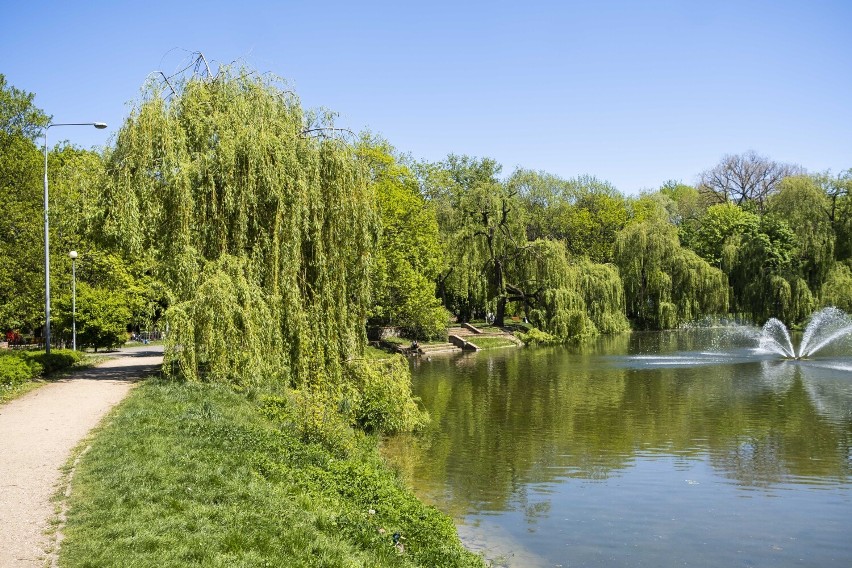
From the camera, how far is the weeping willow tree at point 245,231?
731 inches

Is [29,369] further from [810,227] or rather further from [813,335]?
[810,227]

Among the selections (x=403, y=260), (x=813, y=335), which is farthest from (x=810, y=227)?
(x=403, y=260)

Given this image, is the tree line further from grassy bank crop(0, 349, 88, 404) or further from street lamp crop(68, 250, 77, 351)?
grassy bank crop(0, 349, 88, 404)

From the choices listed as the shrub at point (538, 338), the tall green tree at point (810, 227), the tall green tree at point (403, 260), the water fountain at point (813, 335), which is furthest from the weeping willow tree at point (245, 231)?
the tall green tree at point (810, 227)

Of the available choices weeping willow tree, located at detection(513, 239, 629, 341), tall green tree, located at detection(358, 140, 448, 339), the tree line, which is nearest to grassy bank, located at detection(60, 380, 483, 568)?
the tree line

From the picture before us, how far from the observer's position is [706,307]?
5750 centimetres

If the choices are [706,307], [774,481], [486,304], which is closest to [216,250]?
[774,481]

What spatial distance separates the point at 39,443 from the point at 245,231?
334 inches

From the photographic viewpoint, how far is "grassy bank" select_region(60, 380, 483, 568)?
26.0 ft

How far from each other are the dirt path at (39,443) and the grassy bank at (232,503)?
377mm

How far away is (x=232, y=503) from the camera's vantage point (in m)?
9.48

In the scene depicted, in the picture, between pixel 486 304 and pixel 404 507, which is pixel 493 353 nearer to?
pixel 486 304

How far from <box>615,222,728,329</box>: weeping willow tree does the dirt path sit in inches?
1701

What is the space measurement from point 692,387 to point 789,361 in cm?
1159
